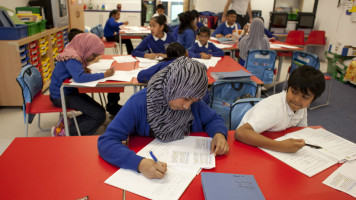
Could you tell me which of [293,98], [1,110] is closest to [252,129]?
[293,98]

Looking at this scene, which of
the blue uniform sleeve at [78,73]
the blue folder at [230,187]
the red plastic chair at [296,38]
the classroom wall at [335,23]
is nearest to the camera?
the blue folder at [230,187]

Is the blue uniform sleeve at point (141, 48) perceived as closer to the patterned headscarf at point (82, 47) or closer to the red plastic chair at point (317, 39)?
the patterned headscarf at point (82, 47)

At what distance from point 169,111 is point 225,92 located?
4.00 feet

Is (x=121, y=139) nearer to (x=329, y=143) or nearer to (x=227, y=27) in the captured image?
(x=329, y=143)

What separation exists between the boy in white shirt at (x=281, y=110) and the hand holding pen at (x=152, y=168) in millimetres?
496

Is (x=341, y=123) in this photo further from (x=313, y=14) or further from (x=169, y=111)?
(x=313, y=14)

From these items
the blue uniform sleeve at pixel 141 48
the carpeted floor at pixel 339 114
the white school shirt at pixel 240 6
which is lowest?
the carpeted floor at pixel 339 114

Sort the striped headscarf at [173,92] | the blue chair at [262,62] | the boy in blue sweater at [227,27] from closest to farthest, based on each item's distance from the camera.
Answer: the striped headscarf at [173,92] < the blue chair at [262,62] < the boy in blue sweater at [227,27]

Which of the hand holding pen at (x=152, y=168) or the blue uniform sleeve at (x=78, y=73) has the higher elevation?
the blue uniform sleeve at (x=78, y=73)

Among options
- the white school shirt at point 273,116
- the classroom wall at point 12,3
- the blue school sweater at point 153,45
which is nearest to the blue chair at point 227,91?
the white school shirt at point 273,116

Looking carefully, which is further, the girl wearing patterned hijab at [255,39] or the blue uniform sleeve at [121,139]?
the girl wearing patterned hijab at [255,39]

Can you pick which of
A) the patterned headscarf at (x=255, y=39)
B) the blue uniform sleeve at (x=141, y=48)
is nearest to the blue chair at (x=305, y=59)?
the patterned headscarf at (x=255, y=39)

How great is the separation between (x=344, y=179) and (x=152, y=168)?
0.80 m

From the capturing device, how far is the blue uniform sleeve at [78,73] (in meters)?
2.30
